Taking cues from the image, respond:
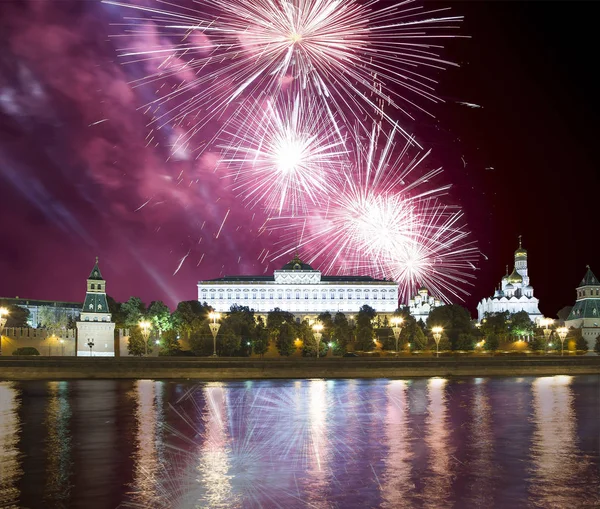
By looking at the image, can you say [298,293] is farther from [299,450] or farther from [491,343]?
[299,450]

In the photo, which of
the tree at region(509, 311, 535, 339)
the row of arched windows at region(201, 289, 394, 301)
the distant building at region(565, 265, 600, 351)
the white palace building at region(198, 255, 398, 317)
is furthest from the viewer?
the row of arched windows at region(201, 289, 394, 301)

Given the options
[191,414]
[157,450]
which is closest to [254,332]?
[191,414]

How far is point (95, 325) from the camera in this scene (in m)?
69.4

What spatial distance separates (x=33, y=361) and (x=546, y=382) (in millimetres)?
32742

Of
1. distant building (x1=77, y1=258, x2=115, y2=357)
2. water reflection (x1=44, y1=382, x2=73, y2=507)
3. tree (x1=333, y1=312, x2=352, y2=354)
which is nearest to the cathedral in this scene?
tree (x1=333, y1=312, x2=352, y2=354)

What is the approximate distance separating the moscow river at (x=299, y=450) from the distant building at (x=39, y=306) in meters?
86.5

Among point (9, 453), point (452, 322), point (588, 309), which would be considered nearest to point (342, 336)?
point (452, 322)

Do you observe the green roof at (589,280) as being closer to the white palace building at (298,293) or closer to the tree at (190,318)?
the white palace building at (298,293)

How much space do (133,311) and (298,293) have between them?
184 ft

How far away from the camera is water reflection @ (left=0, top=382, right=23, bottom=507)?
14.4 meters

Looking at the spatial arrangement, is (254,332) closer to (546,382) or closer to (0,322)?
(0,322)

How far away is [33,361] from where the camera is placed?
45.4m

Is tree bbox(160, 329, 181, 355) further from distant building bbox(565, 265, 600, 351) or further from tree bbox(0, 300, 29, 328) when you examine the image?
distant building bbox(565, 265, 600, 351)

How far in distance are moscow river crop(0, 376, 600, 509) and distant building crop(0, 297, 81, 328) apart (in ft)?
284
